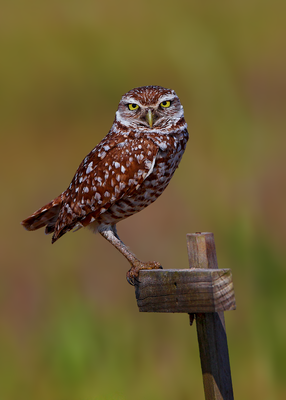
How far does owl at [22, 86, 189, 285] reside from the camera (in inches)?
118

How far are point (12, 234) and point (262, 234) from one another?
7.18 feet

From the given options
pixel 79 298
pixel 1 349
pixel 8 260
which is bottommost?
pixel 1 349

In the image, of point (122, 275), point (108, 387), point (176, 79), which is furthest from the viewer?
point (176, 79)

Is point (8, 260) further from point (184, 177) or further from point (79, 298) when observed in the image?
point (184, 177)

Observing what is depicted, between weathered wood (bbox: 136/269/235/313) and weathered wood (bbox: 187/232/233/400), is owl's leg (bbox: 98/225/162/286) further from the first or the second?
weathered wood (bbox: 187/232/233/400)

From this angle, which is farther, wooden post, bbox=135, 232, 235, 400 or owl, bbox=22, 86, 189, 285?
owl, bbox=22, 86, 189, 285

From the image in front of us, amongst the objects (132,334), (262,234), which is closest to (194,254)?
(132,334)

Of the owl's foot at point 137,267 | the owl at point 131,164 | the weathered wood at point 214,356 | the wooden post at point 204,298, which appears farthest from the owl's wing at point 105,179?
the weathered wood at point 214,356

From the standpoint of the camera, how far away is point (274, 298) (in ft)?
15.1

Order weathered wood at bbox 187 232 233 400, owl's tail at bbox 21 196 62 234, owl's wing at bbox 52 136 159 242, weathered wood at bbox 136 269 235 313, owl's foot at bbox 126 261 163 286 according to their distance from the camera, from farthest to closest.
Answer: owl's tail at bbox 21 196 62 234, owl's wing at bbox 52 136 159 242, owl's foot at bbox 126 261 163 286, weathered wood at bbox 187 232 233 400, weathered wood at bbox 136 269 235 313

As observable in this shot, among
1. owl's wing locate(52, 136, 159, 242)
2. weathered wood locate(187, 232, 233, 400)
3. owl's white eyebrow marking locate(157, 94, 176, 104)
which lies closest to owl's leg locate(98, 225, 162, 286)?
owl's wing locate(52, 136, 159, 242)

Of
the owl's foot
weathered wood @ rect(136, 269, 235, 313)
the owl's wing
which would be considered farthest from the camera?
the owl's wing

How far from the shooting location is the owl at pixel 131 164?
3002 millimetres

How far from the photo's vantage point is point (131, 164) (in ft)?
9.84
